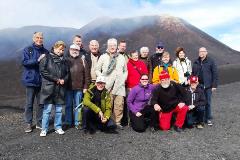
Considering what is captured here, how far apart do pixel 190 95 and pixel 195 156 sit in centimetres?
250

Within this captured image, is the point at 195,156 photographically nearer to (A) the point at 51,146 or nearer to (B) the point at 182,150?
(B) the point at 182,150

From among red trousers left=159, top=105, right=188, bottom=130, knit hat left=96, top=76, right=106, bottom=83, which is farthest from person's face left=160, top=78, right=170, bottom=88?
knit hat left=96, top=76, right=106, bottom=83

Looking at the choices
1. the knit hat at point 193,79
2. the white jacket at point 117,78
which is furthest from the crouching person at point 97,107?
the knit hat at point 193,79

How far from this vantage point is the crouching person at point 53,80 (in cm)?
822

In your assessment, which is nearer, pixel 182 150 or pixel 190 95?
pixel 182 150

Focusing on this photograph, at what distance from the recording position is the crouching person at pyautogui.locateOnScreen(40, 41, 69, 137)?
8219mm

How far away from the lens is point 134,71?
9242mm

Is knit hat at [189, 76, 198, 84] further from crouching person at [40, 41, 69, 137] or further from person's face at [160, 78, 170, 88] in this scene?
crouching person at [40, 41, 69, 137]

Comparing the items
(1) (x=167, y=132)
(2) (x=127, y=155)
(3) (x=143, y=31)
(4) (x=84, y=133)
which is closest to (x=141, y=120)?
(1) (x=167, y=132)

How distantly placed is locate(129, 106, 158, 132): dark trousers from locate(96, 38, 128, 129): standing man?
0.35 metres

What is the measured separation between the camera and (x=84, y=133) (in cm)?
848

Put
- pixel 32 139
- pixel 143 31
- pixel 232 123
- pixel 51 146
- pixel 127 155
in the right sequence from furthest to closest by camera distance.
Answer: pixel 143 31 → pixel 232 123 → pixel 32 139 → pixel 51 146 → pixel 127 155

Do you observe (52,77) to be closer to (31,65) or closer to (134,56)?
(31,65)

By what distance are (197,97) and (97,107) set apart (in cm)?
253
